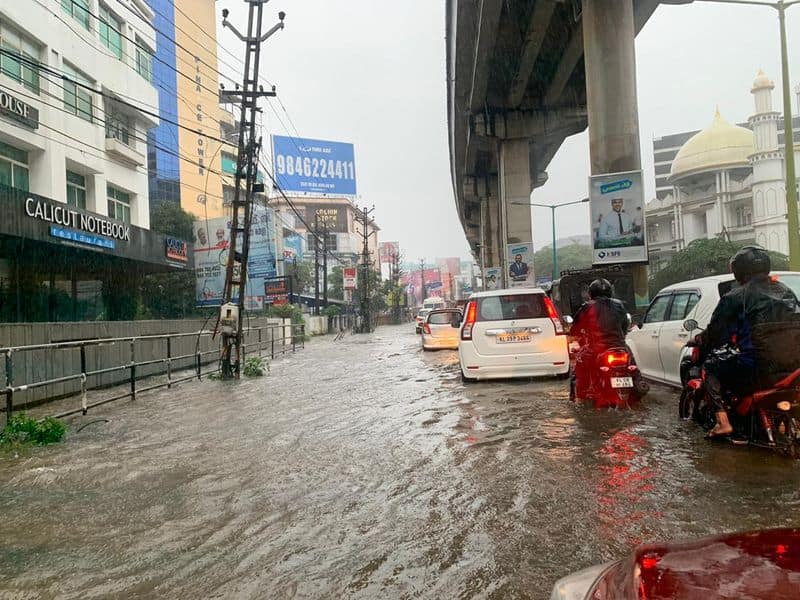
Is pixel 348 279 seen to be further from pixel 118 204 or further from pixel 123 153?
pixel 123 153

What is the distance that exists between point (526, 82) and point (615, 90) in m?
10.8

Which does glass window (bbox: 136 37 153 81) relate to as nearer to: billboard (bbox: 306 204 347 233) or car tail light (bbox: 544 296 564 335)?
car tail light (bbox: 544 296 564 335)

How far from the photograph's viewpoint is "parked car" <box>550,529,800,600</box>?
1251mm

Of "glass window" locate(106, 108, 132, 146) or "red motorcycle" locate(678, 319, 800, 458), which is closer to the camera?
"red motorcycle" locate(678, 319, 800, 458)

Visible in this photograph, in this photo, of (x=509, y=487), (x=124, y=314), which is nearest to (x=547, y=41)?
(x=124, y=314)

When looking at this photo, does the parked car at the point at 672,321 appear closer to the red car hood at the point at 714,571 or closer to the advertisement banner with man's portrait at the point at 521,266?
the red car hood at the point at 714,571

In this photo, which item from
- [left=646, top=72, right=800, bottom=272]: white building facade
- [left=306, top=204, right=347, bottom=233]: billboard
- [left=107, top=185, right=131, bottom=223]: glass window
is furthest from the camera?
[left=306, top=204, right=347, bottom=233]: billboard

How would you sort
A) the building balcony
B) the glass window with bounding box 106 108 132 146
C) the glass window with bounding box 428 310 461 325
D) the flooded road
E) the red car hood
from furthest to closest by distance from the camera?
the glass window with bounding box 106 108 132 146, the building balcony, the glass window with bounding box 428 310 461 325, the flooded road, the red car hood

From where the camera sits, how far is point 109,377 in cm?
1307

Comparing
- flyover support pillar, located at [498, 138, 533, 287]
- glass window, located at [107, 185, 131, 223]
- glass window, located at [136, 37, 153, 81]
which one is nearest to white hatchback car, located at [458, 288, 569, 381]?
flyover support pillar, located at [498, 138, 533, 287]

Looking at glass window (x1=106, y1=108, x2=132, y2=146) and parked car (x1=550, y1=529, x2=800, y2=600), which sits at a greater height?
glass window (x1=106, y1=108, x2=132, y2=146)

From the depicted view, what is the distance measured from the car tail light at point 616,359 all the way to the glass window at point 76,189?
21.1 meters

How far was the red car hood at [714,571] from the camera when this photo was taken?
4.09 feet

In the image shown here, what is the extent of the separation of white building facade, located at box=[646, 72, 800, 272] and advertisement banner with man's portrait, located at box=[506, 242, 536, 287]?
2952 cm
